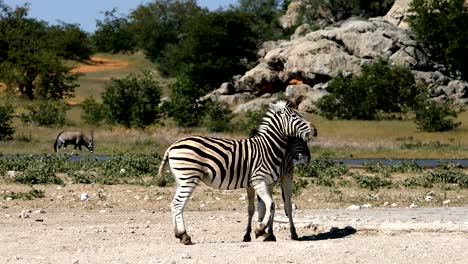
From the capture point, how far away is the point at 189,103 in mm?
52531

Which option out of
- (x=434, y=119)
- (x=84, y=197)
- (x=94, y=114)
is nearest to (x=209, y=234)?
(x=84, y=197)

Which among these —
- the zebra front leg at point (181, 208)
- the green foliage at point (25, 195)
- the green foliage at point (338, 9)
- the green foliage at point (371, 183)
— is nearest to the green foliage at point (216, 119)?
the green foliage at point (371, 183)

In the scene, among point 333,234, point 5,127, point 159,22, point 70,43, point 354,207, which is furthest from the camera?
point 159,22

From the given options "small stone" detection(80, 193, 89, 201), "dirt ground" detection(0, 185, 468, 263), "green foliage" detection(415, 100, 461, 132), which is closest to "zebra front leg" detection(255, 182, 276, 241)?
"dirt ground" detection(0, 185, 468, 263)

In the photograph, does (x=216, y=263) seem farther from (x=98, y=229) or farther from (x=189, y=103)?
(x=189, y=103)

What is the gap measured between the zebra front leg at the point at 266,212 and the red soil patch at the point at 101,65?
83101mm

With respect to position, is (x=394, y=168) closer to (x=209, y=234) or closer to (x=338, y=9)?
(x=209, y=234)

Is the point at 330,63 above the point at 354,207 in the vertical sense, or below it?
above

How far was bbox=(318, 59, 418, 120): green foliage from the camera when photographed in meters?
52.7

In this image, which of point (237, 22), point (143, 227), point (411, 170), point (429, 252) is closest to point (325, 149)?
point (411, 170)

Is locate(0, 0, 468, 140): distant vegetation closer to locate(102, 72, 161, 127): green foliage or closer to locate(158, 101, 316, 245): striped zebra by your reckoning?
locate(102, 72, 161, 127): green foliage

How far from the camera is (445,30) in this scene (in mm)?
66375

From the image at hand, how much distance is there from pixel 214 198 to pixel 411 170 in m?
8.13

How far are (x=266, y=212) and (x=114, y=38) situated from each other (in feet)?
325
